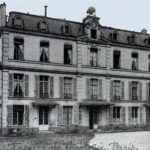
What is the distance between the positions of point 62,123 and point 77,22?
9985mm

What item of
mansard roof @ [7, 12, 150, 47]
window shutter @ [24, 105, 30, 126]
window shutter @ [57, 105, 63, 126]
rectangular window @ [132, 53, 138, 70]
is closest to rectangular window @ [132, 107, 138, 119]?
rectangular window @ [132, 53, 138, 70]

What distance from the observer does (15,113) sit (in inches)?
1101

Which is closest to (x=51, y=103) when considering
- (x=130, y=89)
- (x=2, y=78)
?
(x=2, y=78)

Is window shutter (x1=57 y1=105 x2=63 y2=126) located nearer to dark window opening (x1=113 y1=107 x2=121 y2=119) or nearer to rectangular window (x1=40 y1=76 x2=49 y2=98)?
rectangular window (x1=40 y1=76 x2=49 y2=98)

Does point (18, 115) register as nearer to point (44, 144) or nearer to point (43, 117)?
point (43, 117)

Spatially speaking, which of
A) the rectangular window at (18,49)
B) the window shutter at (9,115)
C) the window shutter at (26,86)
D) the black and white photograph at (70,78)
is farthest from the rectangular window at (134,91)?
the window shutter at (9,115)

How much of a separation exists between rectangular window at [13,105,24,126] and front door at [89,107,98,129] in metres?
6.98

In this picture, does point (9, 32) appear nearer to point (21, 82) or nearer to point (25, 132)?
point (21, 82)

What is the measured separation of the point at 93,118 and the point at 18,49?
974 cm

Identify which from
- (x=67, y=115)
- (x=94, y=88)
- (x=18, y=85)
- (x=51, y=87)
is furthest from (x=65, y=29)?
(x=67, y=115)

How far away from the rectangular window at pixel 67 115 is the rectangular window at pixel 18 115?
13.3ft

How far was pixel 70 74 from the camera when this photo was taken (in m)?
31.2

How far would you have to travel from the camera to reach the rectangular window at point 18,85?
92.9 ft

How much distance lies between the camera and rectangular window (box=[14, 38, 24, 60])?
28688 mm
